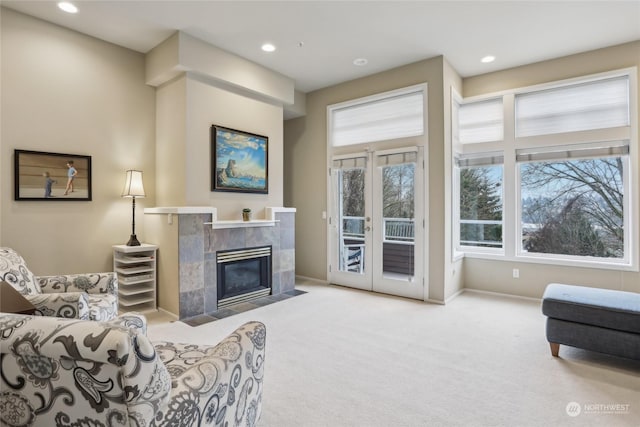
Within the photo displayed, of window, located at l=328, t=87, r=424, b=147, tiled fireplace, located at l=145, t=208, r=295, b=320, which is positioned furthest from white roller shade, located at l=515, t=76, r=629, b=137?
tiled fireplace, located at l=145, t=208, r=295, b=320

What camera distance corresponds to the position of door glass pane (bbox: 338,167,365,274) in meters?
5.09

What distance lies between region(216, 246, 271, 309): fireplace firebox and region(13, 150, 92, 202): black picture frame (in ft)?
5.47

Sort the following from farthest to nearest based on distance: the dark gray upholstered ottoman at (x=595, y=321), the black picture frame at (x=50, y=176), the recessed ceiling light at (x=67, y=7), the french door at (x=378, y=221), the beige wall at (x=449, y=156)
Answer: the french door at (x=378, y=221) < the beige wall at (x=449, y=156) < the black picture frame at (x=50, y=176) < the recessed ceiling light at (x=67, y=7) < the dark gray upholstered ottoman at (x=595, y=321)

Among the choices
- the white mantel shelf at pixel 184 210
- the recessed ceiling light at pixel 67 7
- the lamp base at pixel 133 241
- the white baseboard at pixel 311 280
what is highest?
the recessed ceiling light at pixel 67 7

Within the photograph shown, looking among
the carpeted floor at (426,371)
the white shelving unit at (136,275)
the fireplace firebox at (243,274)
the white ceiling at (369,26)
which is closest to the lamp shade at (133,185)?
the white shelving unit at (136,275)

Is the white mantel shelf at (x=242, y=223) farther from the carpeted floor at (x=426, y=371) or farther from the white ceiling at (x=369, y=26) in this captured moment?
the white ceiling at (x=369, y=26)

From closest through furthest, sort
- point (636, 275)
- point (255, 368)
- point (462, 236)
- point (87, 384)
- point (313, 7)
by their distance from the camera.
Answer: point (87, 384) → point (255, 368) → point (313, 7) → point (636, 275) → point (462, 236)

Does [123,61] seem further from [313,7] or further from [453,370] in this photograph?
[453,370]

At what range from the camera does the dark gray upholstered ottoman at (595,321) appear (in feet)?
8.15

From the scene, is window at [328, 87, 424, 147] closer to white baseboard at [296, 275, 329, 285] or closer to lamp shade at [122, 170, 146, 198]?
white baseboard at [296, 275, 329, 285]

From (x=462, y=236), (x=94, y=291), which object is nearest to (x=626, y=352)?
(x=462, y=236)

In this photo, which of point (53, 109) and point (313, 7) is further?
point (53, 109)

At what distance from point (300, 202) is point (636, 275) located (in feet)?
14.9

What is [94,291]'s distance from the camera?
2727mm
